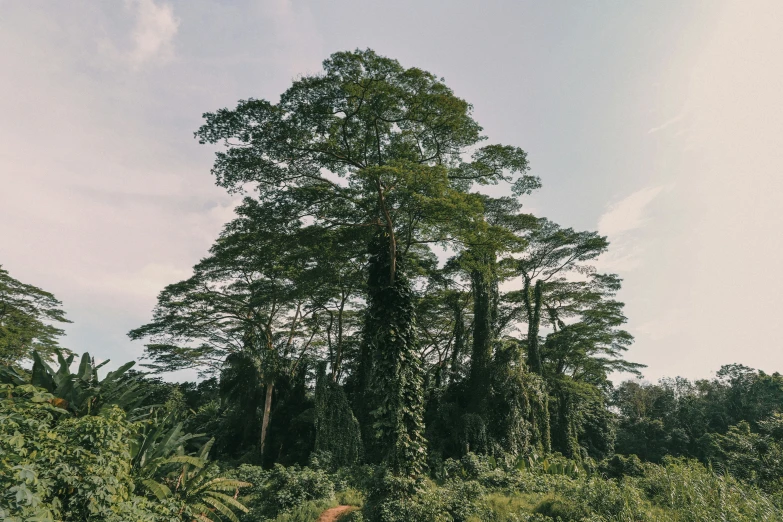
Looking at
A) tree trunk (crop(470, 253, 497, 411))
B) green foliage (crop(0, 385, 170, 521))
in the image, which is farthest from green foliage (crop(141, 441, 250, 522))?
tree trunk (crop(470, 253, 497, 411))

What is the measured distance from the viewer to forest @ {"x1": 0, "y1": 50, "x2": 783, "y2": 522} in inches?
232

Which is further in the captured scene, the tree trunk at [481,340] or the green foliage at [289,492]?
the tree trunk at [481,340]

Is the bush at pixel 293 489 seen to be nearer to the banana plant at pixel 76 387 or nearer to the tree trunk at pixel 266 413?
the banana plant at pixel 76 387

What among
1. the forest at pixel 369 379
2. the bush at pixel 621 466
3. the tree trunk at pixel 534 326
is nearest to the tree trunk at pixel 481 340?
the forest at pixel 369 379

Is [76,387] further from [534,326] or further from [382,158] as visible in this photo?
[534,326]

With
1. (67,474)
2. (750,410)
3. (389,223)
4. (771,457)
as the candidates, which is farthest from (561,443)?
(67,474)

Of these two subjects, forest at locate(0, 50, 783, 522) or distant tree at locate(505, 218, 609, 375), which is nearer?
forest at locate(0, 50, 783, 522)

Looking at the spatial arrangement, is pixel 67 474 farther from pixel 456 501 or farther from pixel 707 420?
pixel 707 420

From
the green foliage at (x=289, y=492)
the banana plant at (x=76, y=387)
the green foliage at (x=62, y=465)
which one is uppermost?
the banana plant at (x=76, y=387)

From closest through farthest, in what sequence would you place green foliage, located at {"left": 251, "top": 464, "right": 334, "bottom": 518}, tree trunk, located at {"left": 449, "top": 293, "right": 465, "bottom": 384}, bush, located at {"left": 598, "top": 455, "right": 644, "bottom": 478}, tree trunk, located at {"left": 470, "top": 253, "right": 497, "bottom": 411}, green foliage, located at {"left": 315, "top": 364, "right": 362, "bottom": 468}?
green foliage, located at {"left": 251, "top": 464, "right": 334, "bottom": 518} → bush, located at {"left": 598, "top": 455, "right": 644, "bottom": 478} → green foliage, located at {"left": 315, "top": 364, "right": 362, "bottom": 468} → tree trunk, located at {"left": 470, "top": 253, "right": 497, "bottom": 411} → tree trunk, located at {"left": 449, "top": 293, "right": 465, "bottom": 384}

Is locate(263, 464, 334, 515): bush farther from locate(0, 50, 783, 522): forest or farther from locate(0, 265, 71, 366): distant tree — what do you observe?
locate(0, 265, 71, 366): distant tree

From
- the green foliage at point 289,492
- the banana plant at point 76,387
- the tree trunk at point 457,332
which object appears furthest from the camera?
the tree trunk at point 457,332

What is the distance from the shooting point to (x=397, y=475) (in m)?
8.77

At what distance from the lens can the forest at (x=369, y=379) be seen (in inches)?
232
